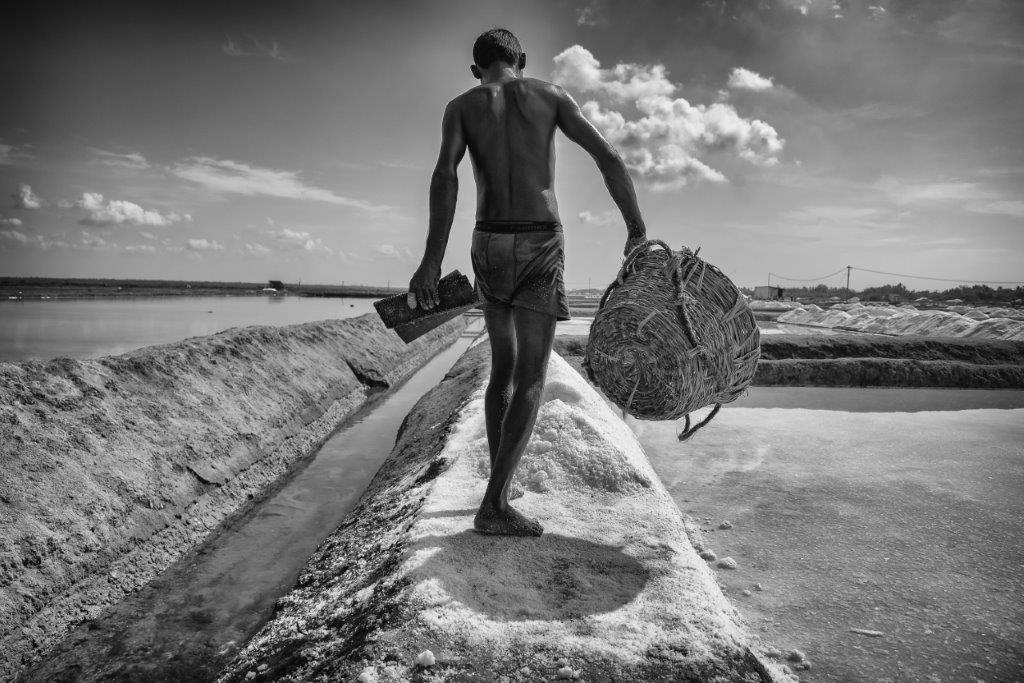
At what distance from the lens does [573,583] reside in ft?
6.32

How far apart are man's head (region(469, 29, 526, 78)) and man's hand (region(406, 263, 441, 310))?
0.85 meters

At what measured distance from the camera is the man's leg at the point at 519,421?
2.20 meters

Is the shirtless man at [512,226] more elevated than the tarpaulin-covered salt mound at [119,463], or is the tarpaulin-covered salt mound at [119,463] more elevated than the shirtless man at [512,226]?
the shirtless man at [512,226]

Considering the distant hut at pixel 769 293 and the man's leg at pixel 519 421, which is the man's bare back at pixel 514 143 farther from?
the distant hut at pixel 769 293

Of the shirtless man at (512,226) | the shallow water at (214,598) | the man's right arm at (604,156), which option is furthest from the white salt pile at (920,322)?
the shallow water at (214,598)

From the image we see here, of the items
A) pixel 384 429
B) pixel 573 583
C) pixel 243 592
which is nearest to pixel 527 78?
pixel 573 583

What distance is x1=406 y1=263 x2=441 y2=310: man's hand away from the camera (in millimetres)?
2363

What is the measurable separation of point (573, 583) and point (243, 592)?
167 centimetres

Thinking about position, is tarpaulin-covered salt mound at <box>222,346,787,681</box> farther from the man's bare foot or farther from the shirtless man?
the shirtless man

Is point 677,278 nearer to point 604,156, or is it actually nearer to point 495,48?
point 604,156

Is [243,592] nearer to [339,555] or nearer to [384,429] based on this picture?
[339,555]

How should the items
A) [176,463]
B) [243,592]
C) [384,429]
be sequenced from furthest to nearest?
[384,429] < [176,463] < [243,592]

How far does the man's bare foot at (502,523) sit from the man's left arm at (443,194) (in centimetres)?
90

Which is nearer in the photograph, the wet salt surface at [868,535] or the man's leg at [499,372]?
the wet salt surface at [868,535]
